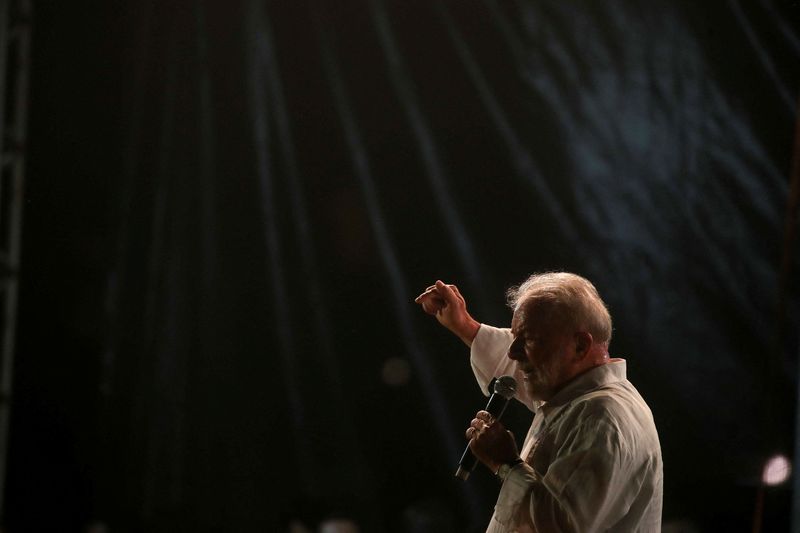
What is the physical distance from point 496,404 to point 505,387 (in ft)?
0.19

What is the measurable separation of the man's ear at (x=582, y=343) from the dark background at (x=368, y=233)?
75.9 inches

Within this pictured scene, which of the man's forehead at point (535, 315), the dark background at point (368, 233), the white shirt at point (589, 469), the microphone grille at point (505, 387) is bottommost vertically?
the white shirt at point (589, 469)

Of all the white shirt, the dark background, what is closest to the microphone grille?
the white shirt

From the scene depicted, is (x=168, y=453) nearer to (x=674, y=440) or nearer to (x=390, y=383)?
(x=390, y=383)

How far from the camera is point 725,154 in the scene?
3863 millimetres

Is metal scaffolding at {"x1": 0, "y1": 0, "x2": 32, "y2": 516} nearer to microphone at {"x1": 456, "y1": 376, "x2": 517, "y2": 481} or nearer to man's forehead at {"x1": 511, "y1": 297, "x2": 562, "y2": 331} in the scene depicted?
microphone at {"x1": 456, "y1": 376, "x2": 517, "y2": 481}

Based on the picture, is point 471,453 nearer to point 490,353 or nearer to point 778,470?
point 490,353

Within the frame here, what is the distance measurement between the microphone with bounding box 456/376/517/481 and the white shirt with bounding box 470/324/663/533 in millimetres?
123

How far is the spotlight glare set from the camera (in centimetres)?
393

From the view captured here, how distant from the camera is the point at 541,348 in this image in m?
1.87

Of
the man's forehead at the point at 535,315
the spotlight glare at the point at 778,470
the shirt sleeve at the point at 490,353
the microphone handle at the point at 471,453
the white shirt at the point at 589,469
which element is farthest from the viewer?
the spotlight glare at the point at 778,470

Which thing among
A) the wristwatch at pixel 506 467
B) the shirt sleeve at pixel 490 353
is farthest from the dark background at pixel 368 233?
the wristwatch at pixel 506 467

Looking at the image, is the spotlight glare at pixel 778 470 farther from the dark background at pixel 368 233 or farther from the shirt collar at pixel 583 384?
the shirt collar at pixel 583 384

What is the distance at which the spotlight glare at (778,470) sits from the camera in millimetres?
3926
